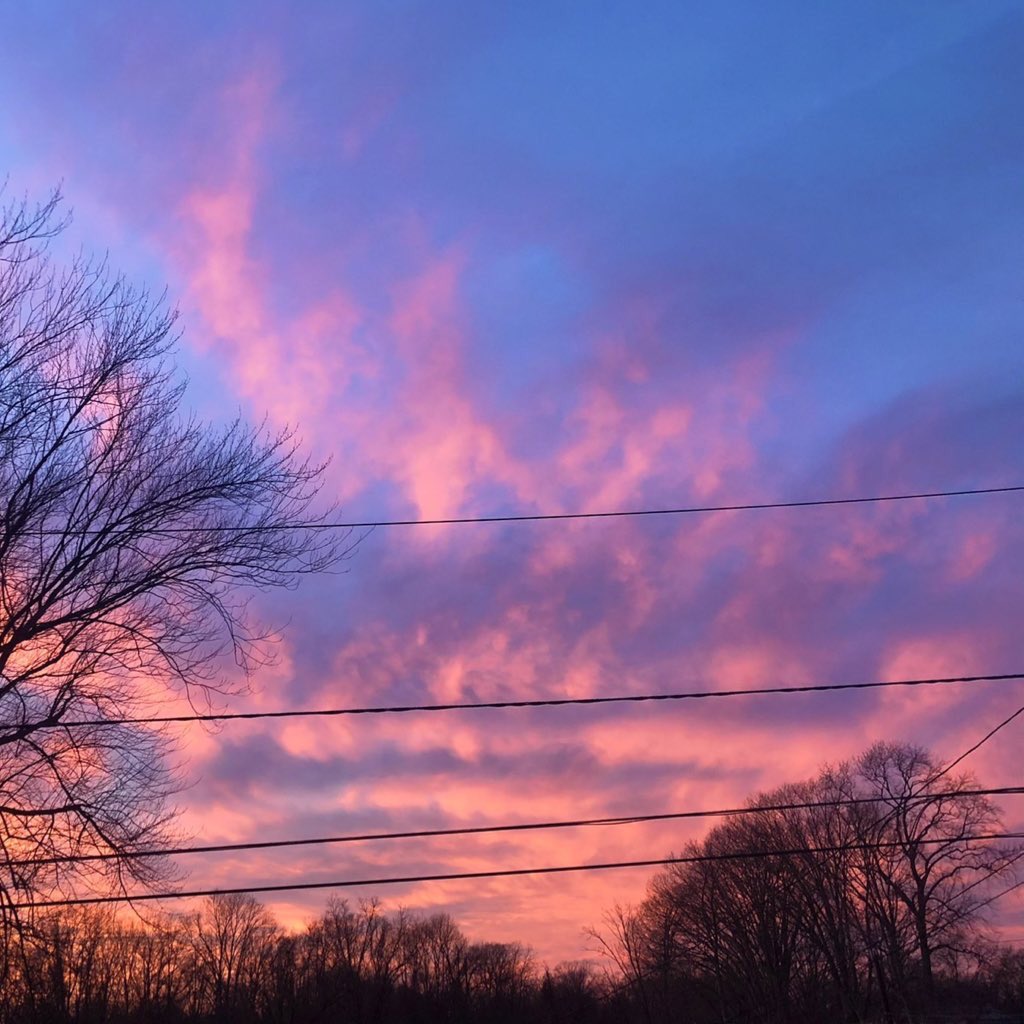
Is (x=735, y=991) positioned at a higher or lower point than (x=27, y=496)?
lower

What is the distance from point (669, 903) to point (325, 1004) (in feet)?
90.3

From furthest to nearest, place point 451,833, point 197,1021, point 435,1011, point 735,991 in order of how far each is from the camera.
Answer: point 435,1011, point 735,991, point 197,1021, point 451,833

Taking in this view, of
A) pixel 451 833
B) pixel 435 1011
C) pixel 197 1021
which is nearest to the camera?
pixel 451 833

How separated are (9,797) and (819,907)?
5633cm

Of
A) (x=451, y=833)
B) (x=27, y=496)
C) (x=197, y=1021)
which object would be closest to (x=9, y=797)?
(x=27, y=496)

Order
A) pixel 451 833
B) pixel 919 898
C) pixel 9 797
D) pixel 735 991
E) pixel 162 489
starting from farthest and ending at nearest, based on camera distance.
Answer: pixel 735 991 < pixel 919 898 < pixel 451 833 < pixel 162 489 < pixel 9 797

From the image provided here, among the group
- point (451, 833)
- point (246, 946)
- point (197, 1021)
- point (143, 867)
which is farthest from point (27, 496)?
point (246, 946)

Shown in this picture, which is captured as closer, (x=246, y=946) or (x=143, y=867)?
(x=143, y=867)

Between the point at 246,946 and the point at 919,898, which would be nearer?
the point at 919,898

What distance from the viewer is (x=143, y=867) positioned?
1436 cm

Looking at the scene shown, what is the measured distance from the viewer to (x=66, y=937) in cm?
1534

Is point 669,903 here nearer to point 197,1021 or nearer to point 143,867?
point 197,1021

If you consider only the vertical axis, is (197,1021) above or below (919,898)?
below

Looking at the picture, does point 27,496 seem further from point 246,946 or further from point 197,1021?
point 246,946
